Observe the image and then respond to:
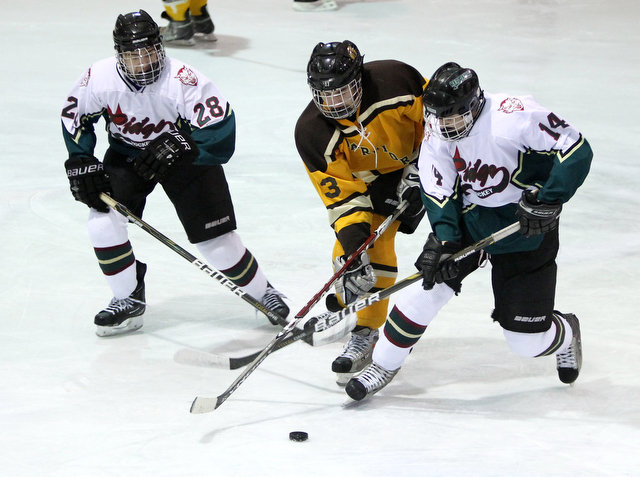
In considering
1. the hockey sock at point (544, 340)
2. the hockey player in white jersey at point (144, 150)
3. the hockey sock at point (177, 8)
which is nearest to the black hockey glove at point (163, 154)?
the hockey player in white jersey at point (144, 150)

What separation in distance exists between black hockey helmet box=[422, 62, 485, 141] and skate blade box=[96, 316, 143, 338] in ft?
4.89

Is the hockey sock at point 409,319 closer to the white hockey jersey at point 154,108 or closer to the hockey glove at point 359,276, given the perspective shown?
the hockey glove at point 359,276

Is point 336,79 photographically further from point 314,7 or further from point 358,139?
point 314,7

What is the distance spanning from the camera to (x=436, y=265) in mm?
2803

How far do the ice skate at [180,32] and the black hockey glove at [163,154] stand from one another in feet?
13.9

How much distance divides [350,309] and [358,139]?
0.55 meters

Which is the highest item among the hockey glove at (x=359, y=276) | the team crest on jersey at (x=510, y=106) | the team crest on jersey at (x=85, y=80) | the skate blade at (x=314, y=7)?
the team crest on jersey at (x=510, y=106)

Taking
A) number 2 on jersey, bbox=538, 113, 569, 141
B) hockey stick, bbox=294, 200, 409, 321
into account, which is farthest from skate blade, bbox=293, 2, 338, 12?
number 2 on jersey, bbox=538, 113, 569, 141

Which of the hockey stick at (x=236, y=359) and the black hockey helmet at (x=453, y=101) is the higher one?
the black hockey helmet at (x=453, y=101)

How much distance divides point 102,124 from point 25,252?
69.5 inches

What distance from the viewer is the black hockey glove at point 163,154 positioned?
3.25m

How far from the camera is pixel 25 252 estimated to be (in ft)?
13.8

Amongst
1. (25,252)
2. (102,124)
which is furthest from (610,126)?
(25,252)

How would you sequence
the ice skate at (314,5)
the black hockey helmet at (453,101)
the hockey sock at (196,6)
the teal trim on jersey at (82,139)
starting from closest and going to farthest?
the black hockey helmet at (453,101) → the teal trim on jersey at (82,139) → the hockey sock at (196,6) → the ice skate at (314,5)
